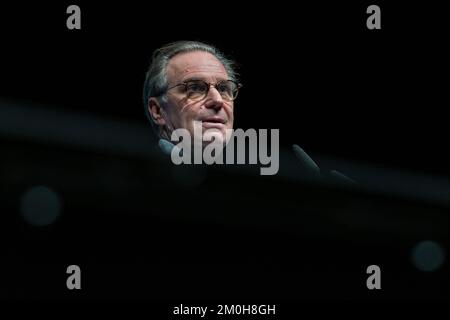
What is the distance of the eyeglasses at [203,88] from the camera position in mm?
1943

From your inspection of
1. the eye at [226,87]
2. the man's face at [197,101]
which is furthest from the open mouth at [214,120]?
the eye at [226,87]

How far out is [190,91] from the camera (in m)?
1.95

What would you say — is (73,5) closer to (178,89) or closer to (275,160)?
(178,89)

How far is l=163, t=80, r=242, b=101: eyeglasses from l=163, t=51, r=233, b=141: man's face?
0.01 meters

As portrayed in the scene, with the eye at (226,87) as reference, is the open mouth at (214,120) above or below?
below

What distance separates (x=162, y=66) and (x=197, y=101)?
224 mm

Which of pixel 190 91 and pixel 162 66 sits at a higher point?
pixel 162 66

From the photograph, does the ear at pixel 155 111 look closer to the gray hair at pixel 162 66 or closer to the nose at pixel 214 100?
the gray hair at pixel 162 66

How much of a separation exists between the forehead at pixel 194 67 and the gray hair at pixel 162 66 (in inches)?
0.8

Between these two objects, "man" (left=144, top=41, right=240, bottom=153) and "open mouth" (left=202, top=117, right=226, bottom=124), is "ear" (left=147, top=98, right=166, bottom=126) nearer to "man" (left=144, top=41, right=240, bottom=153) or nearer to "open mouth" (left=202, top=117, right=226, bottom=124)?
"man" (left=144, top=41, right=240, bottom=153)

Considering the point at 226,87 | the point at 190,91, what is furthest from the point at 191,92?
the point at 226,87

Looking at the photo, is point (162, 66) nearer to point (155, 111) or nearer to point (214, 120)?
point (155, 111)

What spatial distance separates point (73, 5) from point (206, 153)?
2.24ft

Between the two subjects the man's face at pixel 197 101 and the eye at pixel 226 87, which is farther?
the eye at pixel 226 87
